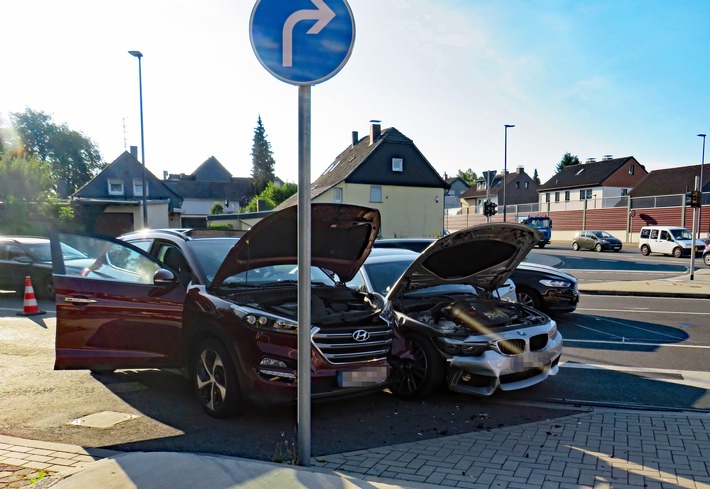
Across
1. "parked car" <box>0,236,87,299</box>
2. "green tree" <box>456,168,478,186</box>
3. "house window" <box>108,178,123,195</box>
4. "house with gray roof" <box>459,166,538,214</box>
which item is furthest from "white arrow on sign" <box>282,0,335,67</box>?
"green tree" <box>456,168,478,186</box>

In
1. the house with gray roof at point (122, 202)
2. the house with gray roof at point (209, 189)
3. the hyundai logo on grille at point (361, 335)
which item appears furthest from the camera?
the house with gray roof at point (209, 189)

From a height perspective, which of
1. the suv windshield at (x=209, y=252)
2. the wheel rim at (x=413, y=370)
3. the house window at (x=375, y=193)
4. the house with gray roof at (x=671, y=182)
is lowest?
the wheel rim at (x=413, y=370)

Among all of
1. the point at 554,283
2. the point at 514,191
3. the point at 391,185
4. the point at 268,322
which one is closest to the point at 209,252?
the point at 268,322

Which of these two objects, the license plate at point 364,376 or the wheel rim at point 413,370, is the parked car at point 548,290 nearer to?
the wheel rim at point 413,370

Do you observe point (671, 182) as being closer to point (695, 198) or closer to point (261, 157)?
point (695, 198)

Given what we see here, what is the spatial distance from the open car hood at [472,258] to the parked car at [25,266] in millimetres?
10670

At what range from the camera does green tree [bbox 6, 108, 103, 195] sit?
67.5 metres

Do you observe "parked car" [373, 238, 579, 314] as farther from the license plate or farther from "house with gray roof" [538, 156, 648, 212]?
"house with gray roof" [538, 156, 648, 212]

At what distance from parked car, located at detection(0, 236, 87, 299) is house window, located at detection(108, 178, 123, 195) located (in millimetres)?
34235

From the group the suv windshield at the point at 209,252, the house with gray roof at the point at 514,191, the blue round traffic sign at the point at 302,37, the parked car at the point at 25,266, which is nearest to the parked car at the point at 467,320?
the suv windshield at the point at 209,252

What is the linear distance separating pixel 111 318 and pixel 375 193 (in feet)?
124

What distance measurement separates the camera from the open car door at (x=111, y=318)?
5.18 metres

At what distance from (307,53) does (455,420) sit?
3.58 m

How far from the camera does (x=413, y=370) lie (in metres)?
5.38
